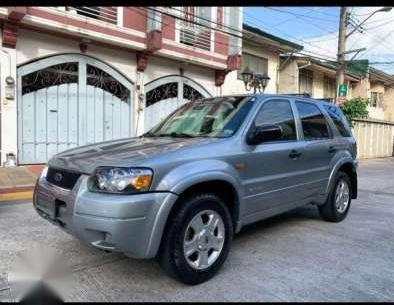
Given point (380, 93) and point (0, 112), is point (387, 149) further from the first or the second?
point (0, 112)

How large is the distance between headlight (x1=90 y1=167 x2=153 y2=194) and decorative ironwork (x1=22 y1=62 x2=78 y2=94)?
8.90 meters

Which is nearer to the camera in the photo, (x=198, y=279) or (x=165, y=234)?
(x=165, y=234)

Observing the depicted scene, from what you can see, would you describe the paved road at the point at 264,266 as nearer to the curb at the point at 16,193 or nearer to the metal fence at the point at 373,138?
the curb at the point at 16,193

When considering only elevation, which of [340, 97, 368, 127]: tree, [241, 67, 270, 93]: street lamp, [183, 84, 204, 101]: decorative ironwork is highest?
[241, 67, 270, 93]: street lamp

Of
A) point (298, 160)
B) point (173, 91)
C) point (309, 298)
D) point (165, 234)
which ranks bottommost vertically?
point (309, 298)

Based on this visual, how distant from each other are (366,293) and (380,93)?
32837 mm

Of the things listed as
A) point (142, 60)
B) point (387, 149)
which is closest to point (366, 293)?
point (142, 60)

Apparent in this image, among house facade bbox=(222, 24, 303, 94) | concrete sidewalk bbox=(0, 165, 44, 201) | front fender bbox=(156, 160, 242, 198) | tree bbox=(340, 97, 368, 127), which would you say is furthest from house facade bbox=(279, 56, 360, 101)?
front fender bbox=(156, 160, 242, 198)

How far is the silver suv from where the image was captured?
309 centimetres

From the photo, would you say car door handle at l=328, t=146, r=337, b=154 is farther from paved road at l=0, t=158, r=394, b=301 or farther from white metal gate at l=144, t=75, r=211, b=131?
white metal gate at l=144, t=75, r=211, b=131

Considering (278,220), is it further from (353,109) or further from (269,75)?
(269,75)

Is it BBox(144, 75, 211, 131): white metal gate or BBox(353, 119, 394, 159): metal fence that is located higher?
BBox(144, 75, 211, 131): white metal gate

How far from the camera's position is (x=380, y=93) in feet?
107

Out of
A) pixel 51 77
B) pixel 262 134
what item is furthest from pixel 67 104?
pixel 262 134
